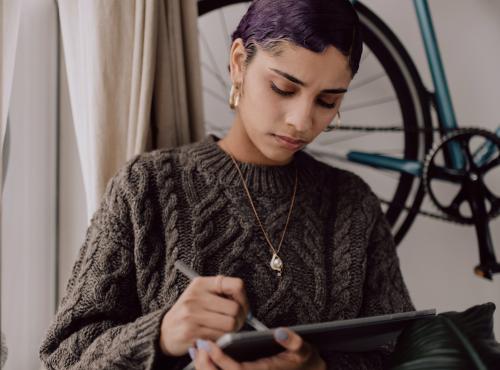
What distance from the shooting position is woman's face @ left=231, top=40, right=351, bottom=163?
2.95 feet

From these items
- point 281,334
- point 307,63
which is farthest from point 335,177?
point 281,334

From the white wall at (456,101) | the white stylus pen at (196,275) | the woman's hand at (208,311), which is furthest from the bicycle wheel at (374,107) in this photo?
the woman's hand at (208,311)

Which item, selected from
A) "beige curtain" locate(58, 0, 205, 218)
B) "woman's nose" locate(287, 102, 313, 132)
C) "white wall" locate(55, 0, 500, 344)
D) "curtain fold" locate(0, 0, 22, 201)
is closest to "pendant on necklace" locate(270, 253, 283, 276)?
"woman's nose" locate(287, 102, 313, 132)

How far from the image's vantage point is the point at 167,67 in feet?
3.81

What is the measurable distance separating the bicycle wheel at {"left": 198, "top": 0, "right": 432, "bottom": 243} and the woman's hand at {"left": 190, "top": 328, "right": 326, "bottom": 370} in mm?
790

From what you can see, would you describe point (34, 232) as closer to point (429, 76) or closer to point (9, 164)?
point (9, 164)

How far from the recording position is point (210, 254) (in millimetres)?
970

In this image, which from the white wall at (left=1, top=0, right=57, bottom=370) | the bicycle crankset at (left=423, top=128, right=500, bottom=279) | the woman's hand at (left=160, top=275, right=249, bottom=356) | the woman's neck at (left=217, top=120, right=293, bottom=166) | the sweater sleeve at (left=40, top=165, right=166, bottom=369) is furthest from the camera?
the bicycle crankset at (left=423, top=128, right=500, bottom=279)

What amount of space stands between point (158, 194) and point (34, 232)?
441 millimetres

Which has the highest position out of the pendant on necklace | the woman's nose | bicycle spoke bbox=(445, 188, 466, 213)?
the woman's nose

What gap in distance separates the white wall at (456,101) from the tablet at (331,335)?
752 mm

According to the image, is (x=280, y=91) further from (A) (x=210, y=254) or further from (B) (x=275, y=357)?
(B) (x=275, y=357)

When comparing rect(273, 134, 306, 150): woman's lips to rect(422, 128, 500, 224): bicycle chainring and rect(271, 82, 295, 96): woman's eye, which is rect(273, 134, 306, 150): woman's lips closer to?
rect(271, 82, 295, 96): woman's eye

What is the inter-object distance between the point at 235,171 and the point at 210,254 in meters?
0.17
